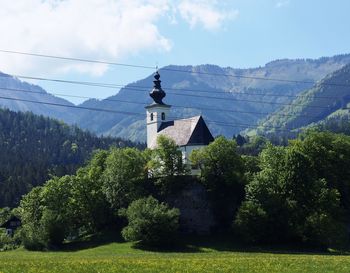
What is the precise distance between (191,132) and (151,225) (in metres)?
28.1

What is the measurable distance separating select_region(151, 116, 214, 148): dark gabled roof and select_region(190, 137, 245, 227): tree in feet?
37.1

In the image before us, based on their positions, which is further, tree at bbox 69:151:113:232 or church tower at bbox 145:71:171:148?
church tower at bbox 145:71:171:148

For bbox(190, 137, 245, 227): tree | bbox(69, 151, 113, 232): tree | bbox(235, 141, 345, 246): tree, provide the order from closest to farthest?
1. bbox(235, 141, 345, 246): tree
2. bbox(190, 137, 245, 227): tree
3. bbox(69, 151, 113, 232): tree

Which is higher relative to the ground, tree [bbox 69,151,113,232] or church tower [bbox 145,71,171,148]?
church tower [bbox 145,71,171,148]

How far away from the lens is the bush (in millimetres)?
74688

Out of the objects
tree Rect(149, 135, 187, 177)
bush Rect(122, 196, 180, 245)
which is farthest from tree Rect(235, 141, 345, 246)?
tree Rect(149, 135, 187, 177)

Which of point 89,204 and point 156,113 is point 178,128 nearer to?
point 156,113

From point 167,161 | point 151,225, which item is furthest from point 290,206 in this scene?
point 167,161

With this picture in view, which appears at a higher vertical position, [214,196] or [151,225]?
[214,196]

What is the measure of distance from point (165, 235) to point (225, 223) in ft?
44.9

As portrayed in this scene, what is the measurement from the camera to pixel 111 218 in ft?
291

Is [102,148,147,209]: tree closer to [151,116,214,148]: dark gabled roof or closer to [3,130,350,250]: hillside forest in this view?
[3,130,350,250]: hillside forest

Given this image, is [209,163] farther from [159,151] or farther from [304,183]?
[304,183]

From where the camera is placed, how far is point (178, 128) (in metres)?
103
